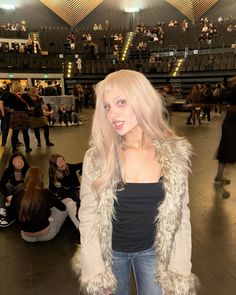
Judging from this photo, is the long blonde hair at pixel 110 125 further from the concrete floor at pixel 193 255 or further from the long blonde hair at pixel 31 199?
the long blonde hair at pixel 31 199

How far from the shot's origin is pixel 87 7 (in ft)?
125

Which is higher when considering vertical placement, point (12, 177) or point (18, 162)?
point (18, 162)

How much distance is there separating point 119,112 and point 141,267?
0.78 meters

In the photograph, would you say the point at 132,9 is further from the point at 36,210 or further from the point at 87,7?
the point at 36,210

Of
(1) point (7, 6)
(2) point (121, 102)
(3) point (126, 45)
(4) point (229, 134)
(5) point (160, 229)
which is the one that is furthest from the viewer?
(1) point (7, 6)

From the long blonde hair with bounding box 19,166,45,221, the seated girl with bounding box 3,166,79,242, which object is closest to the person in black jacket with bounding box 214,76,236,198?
the seated girl with bounding box 3,166,79,242

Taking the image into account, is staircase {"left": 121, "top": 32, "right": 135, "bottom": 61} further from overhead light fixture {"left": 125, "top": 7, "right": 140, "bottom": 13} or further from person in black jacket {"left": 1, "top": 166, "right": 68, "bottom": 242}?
person in black jacket {"left": 1, "top": 166, "right": 68, "bottom": 242}

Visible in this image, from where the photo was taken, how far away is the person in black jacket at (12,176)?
4.59 metres

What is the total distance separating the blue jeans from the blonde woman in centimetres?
4

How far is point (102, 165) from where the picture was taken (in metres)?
1.45

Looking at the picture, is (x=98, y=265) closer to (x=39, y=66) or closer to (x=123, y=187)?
(x=123, y=187)

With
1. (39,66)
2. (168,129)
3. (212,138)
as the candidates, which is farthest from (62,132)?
(39,66)

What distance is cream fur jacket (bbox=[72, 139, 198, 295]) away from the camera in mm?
1456

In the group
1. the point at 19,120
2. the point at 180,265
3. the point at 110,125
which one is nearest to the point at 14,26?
the point at 19,120
